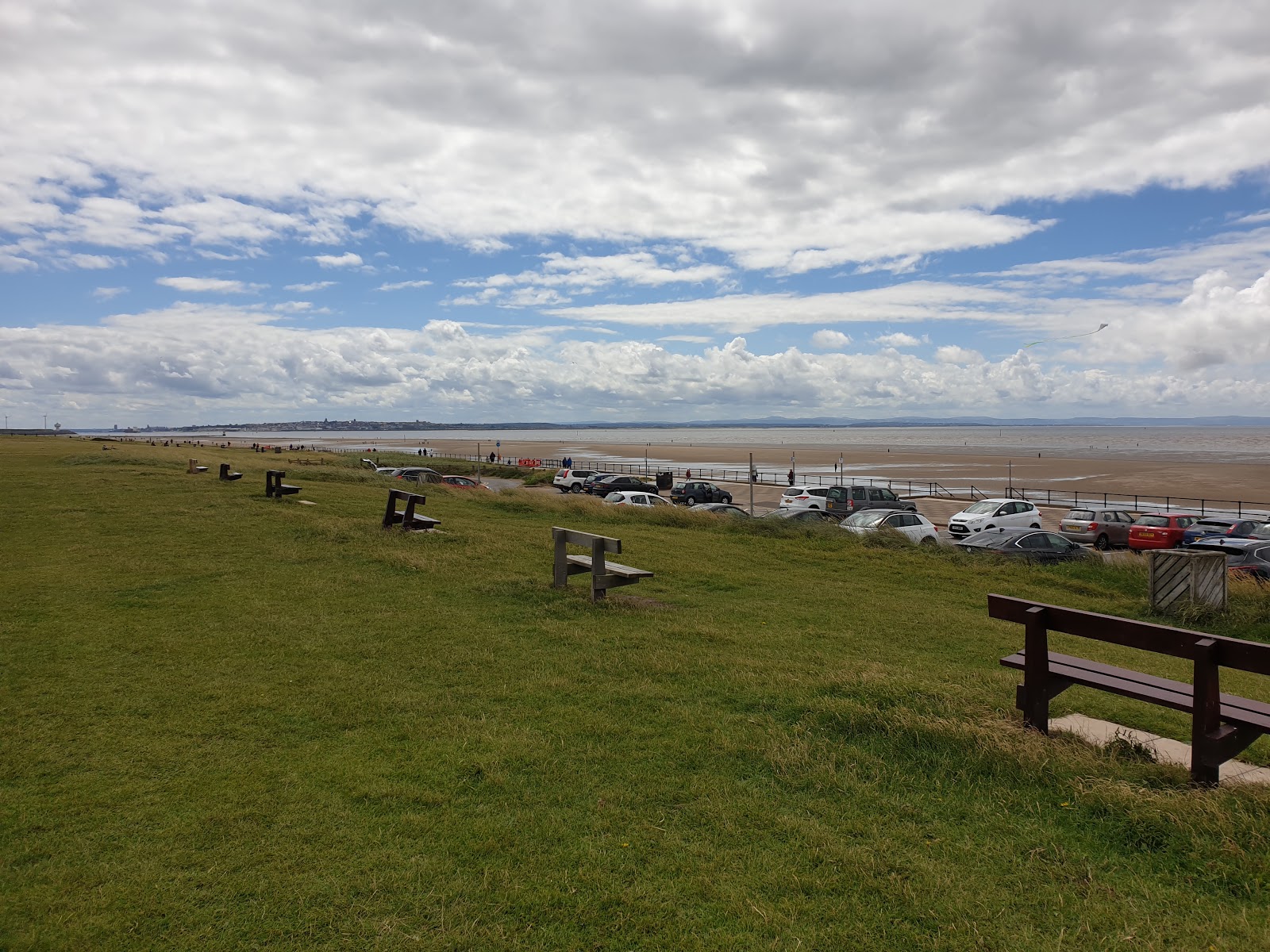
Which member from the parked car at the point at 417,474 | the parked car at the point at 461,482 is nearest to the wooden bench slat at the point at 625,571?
the parked car at the point at 461,482

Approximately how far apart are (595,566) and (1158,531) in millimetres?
23806

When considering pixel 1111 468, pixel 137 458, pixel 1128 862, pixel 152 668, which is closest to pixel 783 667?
pixel 1128 862

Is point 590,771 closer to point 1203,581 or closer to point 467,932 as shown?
point 467,932

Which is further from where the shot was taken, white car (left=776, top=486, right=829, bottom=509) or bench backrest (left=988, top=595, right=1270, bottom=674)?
white car (left=776, top=486, right=829, bottom=509)

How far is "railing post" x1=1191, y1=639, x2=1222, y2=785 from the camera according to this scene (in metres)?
4.85

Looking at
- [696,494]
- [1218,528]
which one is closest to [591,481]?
[696,494]

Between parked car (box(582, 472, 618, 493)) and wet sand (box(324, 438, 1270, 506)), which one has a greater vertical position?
parked car (box(582, 472, 618, 493))

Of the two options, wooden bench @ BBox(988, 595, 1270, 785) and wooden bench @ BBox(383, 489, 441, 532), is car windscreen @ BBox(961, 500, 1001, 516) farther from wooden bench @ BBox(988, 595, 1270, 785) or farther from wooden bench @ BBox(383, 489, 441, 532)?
wooden bench @ BBox(988, 595, 1270, 785)

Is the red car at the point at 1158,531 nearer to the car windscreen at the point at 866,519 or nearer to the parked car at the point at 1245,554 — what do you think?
the parked car at the point at 1245,554

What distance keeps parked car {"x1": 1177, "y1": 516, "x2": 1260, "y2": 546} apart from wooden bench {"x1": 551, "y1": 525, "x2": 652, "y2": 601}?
20.8 metres

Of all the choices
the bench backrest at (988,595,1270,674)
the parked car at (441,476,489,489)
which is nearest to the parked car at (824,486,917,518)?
the parked car at (441,476,489,489)

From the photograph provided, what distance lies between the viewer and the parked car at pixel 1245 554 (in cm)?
1819

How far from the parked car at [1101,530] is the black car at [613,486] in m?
19.6

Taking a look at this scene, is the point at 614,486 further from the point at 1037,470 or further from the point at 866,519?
the point at 1037,470
